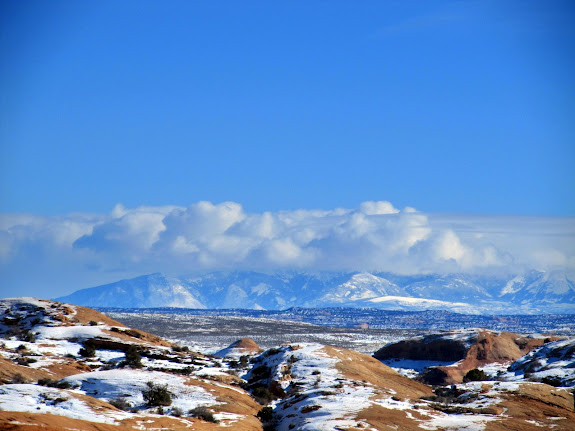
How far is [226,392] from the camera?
4353 cm

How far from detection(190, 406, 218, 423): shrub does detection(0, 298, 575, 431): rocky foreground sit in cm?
7

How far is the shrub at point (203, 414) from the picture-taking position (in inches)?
1430

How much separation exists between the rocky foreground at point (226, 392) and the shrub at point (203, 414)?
0.07 meters

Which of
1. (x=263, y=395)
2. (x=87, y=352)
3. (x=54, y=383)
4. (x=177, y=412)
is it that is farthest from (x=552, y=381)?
(x=54, y=383)

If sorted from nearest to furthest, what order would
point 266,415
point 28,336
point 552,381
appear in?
point 266,415 → point 552,381 → point 28,336

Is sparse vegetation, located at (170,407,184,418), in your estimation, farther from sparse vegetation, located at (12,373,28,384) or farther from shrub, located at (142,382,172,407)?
sparse vegetation, located at (12,373,28,384)

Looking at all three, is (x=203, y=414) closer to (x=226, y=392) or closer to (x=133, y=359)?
(x=226, y=392)

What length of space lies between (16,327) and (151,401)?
104ft

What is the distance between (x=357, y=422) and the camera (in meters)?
34.8

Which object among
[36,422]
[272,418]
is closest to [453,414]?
[272,418]

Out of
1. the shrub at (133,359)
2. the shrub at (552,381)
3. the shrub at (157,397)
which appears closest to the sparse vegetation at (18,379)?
the shrub at (157,397)

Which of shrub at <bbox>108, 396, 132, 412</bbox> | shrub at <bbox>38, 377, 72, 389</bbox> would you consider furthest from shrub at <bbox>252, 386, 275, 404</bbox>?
shrub at <bbox>38, 377, 72, 389</bbox>

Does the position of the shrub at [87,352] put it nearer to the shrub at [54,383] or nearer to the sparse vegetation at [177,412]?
the shrub at [54,383]

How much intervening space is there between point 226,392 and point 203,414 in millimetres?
6953
